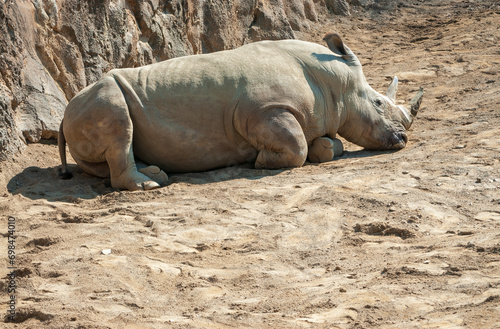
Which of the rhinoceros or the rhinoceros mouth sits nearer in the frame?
the rhinoceros

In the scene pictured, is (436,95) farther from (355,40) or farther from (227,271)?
(227,271)

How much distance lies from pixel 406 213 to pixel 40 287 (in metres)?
3.01

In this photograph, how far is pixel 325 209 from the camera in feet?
21.8

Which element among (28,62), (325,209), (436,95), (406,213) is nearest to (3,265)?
(325,209)

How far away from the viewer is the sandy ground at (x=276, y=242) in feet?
14.9

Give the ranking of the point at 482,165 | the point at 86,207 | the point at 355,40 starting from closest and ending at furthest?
the point at 86,207
the point at 482,165
the point at 355,40

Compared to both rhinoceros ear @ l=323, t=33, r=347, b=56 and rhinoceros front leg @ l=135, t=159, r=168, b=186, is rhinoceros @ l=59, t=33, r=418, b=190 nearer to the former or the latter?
rhinoceros front leg @ l=135, t=159, r=168, b=186

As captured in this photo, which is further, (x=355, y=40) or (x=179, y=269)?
(x=355, y=40)

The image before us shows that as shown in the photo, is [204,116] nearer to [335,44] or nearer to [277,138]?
[277,138]

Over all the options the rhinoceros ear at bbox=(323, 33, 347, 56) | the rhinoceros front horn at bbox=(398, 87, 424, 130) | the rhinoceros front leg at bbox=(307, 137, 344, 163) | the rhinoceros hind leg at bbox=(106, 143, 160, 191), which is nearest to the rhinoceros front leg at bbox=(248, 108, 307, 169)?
the rhinoceros front leg at bbox=(307, 137, 344, 163)

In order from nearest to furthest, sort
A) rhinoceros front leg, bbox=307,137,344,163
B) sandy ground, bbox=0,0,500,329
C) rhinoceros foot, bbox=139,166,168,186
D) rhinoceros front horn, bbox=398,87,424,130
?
1. sandy ground, bbox=0,0,500,329
2. rhinoceros foot, bbox=139,166,168,186
3. rhinoceros front leg, bbox=307,137,344,163
4. rhinoceros front horn, bbox=398,87,424,130

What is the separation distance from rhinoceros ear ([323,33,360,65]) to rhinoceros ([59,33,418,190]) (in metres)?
0.40

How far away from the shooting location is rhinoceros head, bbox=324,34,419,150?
8969mm

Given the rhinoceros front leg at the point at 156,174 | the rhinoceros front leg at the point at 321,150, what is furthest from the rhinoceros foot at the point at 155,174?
the rhinoceros front leg at the point at 321,150
